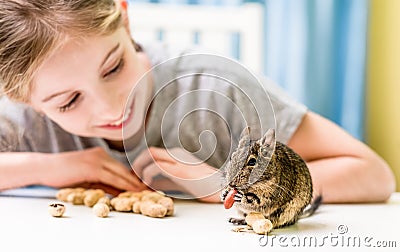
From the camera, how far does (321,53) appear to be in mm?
1854

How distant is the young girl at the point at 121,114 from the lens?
2.17 ft

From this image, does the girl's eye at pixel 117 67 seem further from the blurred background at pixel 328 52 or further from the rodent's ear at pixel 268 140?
the blurred background at pixel 328 52

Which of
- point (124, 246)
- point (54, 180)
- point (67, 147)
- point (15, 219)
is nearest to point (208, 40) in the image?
point (67, 147)

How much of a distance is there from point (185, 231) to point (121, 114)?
262 millimetres

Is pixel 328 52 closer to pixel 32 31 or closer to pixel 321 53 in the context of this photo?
pixel 321 53

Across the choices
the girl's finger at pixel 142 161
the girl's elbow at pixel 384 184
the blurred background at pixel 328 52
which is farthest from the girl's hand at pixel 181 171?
the blurred background at pixel 328 52

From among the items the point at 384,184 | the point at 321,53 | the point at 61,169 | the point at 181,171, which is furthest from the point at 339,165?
the point at 321,53

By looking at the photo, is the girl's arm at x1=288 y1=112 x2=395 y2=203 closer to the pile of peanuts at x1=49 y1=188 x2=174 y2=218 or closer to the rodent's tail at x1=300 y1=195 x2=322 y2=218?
the rodent's tail at x1=300 y1=195 x2=322 y2=218

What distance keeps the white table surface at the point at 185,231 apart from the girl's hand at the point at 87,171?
126 millimetres

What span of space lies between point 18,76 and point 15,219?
21 centimetres

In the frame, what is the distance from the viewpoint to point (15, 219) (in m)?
0.70

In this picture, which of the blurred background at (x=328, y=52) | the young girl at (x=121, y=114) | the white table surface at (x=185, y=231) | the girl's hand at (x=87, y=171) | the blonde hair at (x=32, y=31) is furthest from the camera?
the blurred background at (x=328, y=52)

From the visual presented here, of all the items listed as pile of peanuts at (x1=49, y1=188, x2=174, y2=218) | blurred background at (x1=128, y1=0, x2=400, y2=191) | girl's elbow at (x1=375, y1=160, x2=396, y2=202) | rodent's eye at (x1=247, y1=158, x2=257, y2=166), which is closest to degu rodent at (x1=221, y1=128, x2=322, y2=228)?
rodent's eye at (x1=247, y1=158, x2=257, y2=166)

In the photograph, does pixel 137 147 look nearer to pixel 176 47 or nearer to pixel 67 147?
pixel 67 147
